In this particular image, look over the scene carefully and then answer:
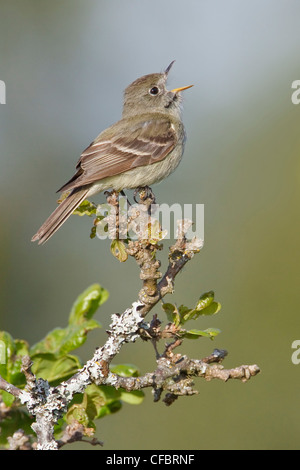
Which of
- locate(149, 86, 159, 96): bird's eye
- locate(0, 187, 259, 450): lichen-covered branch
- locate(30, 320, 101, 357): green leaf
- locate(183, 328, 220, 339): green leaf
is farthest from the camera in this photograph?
locate(149, 86, 159, 96): bird's eye

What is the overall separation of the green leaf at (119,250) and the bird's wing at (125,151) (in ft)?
5.01

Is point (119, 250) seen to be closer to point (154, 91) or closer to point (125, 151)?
point (125, 151)

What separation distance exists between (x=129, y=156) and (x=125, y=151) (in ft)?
0.27

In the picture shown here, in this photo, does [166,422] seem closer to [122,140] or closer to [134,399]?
[134,399]

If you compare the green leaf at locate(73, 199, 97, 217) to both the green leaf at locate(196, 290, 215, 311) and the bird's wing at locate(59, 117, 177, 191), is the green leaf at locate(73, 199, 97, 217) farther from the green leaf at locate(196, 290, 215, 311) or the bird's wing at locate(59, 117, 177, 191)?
the bird's wing at locate(59, 117, 177, 191)

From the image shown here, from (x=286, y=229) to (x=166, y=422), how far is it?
1.71m

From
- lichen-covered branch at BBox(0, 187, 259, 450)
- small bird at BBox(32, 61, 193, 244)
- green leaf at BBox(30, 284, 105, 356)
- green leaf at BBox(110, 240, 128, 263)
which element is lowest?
lichen-covered branch at BBox(0, 187, 259, 450)

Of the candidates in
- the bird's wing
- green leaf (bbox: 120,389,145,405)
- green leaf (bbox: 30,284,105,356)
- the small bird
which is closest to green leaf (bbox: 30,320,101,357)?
green leaf (bbox: 30,284,105,356)

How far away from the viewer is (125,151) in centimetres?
510

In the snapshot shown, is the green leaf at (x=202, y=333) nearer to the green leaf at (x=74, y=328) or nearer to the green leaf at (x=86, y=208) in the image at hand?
the green leaf at (x=74, y=328)

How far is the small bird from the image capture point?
4638 mm

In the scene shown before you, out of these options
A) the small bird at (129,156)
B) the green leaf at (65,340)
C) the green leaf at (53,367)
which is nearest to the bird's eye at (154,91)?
the small bird at (129,156)

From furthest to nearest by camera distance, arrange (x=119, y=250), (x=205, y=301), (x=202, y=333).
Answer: (x=119, y=250), (x=205, y=301), (x=202, y=333)

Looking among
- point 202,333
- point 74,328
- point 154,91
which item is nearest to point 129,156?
point 154,91
